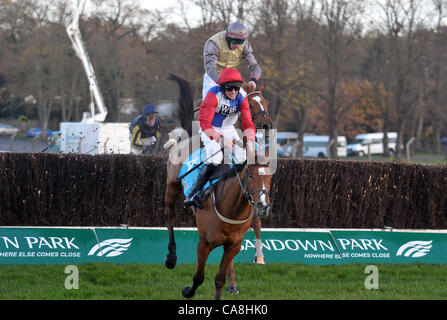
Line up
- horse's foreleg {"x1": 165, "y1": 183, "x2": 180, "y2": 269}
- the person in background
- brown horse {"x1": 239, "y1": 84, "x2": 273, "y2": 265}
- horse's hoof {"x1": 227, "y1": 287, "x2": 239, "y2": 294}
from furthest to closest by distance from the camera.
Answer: the person in background
horse's foreleg {"x1": 165, "y1": 183, "x2": 180, "y2": 269}
brown horse {"x1": 239, "y1": 84, "x2": 273, "y2": 265}
horse's hoof {"x1": 227, "y1": 287, "x2": 239, "y2": 294}

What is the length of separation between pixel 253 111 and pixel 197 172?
51.9 inches

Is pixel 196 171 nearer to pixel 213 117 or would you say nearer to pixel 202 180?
Answer: pixel 202 180

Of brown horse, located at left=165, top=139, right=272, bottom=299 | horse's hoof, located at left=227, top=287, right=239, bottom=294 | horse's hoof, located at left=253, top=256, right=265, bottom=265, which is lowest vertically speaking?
horse's hoof, located at left=253, top=256, right=265, bottom=265

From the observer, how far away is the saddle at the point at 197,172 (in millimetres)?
6551

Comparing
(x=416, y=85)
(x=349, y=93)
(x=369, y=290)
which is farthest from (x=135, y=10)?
(x=369, y=290)

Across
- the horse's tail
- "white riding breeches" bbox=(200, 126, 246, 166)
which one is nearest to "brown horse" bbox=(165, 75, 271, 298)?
the horse's tail

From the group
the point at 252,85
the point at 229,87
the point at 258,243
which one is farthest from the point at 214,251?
the point at 229,87

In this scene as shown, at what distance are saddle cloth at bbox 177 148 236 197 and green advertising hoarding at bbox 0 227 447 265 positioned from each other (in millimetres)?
1502

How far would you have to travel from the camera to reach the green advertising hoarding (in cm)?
877

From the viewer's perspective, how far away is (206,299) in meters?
6.91

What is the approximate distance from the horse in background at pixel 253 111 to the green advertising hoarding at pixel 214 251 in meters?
0.41

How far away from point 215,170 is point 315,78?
86.6 feet

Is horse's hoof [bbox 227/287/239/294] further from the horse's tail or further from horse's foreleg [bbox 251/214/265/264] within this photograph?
the horse's tail

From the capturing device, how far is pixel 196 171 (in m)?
7.27
